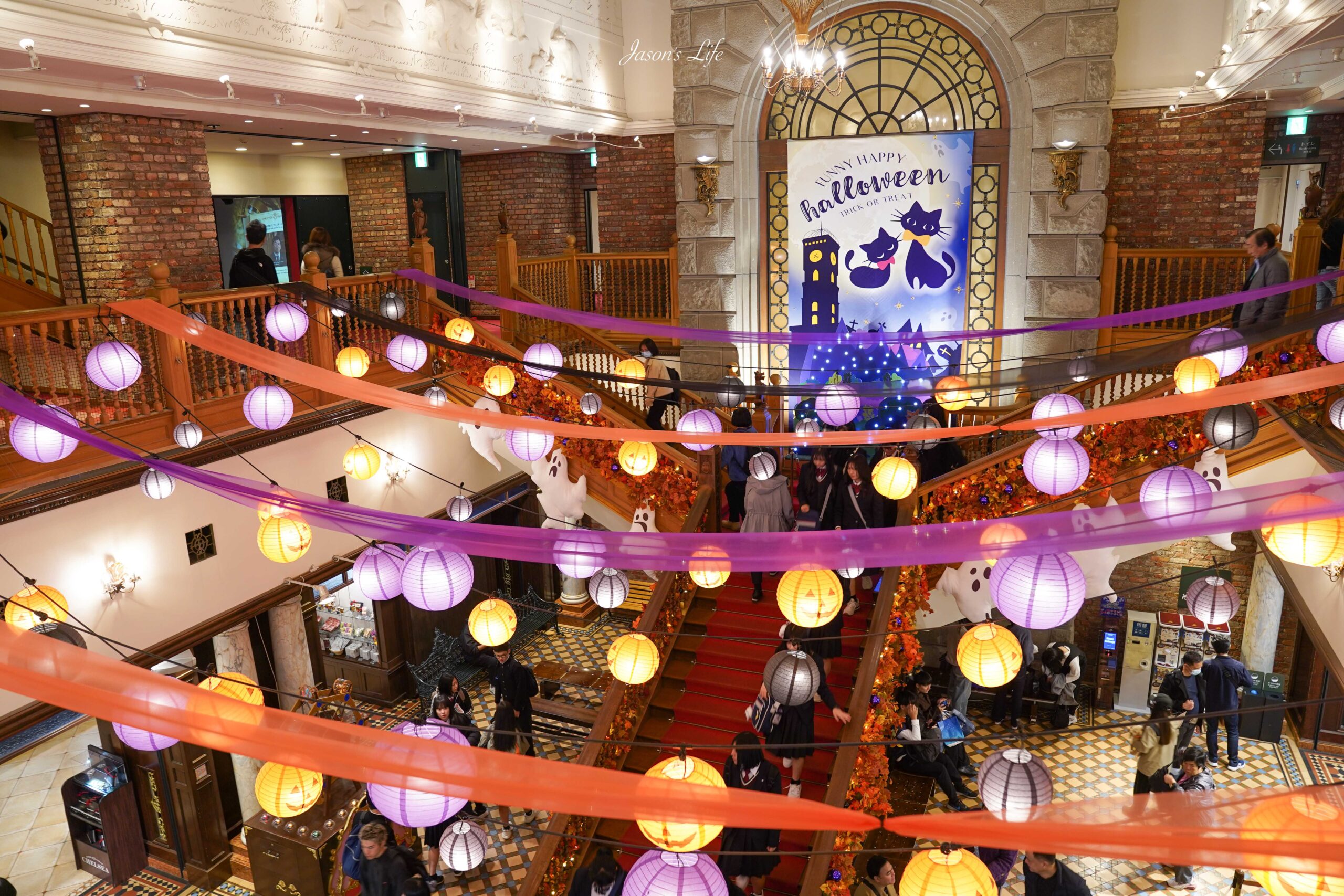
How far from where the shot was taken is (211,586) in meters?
7.75

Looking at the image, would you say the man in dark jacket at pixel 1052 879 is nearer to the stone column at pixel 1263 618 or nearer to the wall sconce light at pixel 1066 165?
the stone column at pixel 1263 618

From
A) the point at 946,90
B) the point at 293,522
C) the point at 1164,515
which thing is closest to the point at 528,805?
the point at 1164,515

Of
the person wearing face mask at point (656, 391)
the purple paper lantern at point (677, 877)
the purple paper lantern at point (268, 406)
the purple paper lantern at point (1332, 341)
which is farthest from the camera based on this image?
the person wearing face mask at point (656, 391)

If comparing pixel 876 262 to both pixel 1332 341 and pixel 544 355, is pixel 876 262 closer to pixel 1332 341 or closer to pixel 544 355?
pixel 544 355

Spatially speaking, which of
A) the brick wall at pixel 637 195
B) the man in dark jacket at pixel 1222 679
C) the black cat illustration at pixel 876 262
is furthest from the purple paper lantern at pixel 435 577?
the brick wall at pixel 637 195

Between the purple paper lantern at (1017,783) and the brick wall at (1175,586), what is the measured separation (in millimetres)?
6462

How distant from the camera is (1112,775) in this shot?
9.30 m

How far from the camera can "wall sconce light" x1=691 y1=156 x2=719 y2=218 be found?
11250 millimetres

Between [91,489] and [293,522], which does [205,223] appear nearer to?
[91,489]

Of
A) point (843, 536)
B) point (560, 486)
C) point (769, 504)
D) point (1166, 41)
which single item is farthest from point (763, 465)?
point (1166, 41)

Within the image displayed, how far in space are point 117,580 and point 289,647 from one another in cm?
264

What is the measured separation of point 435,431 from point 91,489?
4261 mm

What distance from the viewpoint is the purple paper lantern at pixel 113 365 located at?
6.08 metres

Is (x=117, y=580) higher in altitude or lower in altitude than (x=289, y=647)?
higher
